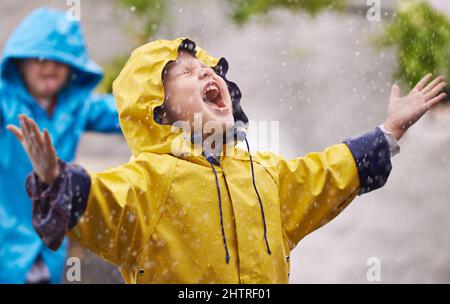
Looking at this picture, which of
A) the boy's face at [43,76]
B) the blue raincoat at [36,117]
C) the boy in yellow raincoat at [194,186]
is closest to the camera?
the boy in yellow raincoat at [194,186]

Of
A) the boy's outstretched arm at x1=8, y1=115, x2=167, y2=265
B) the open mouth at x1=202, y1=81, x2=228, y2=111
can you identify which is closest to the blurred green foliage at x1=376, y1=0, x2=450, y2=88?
the open mouth at x1=202, y1=81, x2=228, y2=111

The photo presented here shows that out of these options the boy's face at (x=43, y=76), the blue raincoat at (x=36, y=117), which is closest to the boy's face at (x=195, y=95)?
the blue raincoat at (x=36, y=117)

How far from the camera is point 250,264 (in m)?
2.22

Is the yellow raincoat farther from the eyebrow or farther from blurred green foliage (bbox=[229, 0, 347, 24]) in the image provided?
blurred green foliage (bbox=[229, 0, 347, 24])

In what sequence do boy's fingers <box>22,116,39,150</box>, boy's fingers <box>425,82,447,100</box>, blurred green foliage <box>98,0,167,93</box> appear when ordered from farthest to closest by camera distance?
blurred green foliage <box>98,0,167,93</box>
boy's fingers <box>425,82,447,100</box>
boy's fingers <box>22,116,39,150</box>

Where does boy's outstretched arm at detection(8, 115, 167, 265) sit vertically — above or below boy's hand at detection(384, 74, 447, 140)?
below

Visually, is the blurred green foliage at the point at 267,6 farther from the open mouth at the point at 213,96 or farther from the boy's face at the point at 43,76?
the open mouth at the point at 213,96

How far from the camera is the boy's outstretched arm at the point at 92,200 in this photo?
1897 mm

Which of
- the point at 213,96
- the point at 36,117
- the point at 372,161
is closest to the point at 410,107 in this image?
the point at 372,161

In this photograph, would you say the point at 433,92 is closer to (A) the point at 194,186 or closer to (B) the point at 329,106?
(A) the point at 194,186

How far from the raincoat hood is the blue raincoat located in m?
1.39

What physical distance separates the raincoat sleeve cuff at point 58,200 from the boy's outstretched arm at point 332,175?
2.07ft

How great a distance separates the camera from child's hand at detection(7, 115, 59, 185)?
6.11ft
